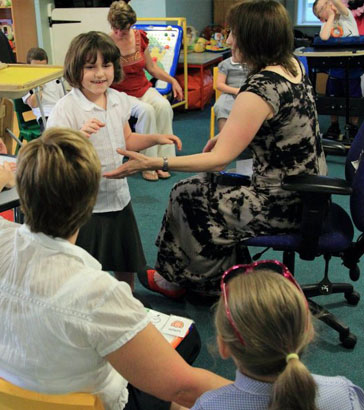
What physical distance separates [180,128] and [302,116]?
315 cm

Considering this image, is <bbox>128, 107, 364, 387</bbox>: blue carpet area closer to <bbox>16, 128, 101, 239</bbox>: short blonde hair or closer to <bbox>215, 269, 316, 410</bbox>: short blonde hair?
<bbox>215, 269, 316, 410</bbox>: short blonde hair

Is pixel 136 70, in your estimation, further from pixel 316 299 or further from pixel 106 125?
pixel 316 299

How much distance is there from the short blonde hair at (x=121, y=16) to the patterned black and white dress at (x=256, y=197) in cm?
184

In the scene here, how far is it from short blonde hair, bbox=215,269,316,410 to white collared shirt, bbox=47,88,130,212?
107 centimetres

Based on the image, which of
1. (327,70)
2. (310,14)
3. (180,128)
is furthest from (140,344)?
(310,14)

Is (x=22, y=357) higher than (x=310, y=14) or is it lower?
lower

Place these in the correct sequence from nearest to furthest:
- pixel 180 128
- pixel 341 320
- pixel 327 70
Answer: pixel 341 320 → pixel 327 70 → pixel 180 128

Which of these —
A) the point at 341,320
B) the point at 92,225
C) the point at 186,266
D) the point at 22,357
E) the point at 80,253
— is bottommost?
the point at 341,320

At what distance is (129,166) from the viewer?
71.0 inches

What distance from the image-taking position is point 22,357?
88cm

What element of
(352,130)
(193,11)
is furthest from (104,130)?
(193,11)

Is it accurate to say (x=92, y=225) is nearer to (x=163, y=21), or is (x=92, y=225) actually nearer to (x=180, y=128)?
(x=180, y=128)

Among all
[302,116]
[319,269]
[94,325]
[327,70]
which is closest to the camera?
[94,325]

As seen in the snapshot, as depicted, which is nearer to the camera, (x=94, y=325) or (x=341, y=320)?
(x=94, y=325)
